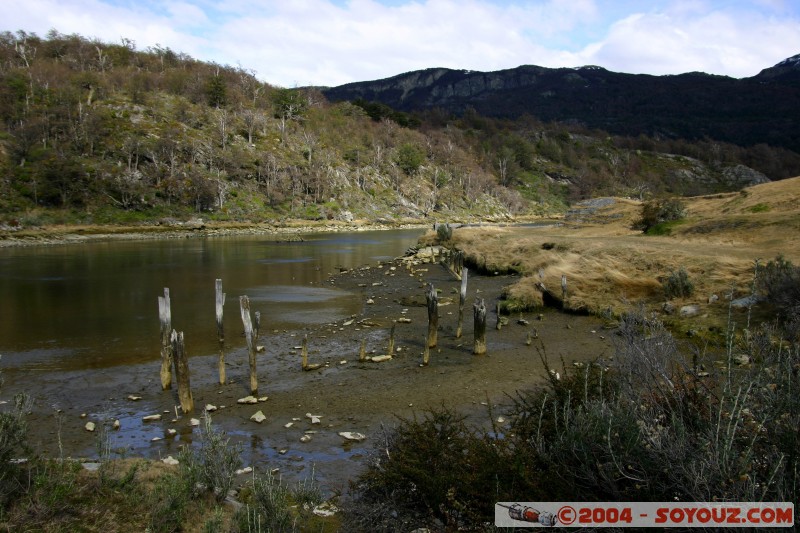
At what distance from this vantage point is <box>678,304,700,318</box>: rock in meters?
16.0

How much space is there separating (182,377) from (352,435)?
179 inches

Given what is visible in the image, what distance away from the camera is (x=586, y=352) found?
1491 cm

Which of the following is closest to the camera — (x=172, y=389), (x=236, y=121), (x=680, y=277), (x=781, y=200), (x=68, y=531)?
(x=68, y=531)

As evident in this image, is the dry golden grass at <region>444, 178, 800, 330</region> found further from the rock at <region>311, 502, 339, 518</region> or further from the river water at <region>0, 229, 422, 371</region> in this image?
the river water at <region>0, 229, 422, 371</region>

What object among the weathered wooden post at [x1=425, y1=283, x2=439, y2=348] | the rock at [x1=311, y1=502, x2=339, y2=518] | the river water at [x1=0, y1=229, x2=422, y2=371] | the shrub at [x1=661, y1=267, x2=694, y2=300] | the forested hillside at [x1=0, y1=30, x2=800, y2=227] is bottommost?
the river water at [x1=0, y1=229, x2=422, y2=371]

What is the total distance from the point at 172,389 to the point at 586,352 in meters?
11.7

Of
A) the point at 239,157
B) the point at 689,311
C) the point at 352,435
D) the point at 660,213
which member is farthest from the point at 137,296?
the point at 239,157

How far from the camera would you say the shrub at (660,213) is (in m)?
31.5

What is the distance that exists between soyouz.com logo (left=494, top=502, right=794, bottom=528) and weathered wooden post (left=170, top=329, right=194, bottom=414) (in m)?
8.98

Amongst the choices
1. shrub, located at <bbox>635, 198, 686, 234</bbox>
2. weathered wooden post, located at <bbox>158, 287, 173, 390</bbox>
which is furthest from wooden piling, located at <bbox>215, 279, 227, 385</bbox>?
shrub, located at <bbox>635, 198, 686, 234</bbox>

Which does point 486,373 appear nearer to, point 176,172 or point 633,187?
point 176,172

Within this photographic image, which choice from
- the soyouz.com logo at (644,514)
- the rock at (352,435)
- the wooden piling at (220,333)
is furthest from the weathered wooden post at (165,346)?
the soyouz.com logo at (644,514)

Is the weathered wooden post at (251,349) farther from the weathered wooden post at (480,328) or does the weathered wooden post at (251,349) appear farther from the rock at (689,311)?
the rock at (689,311)

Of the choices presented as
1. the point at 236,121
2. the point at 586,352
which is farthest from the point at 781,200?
the point at 236,121
